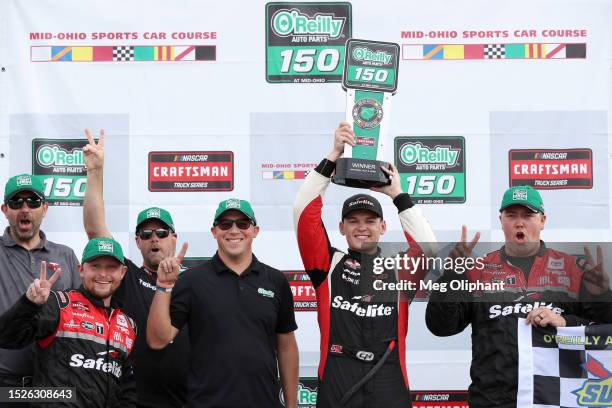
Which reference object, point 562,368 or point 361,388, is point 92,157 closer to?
point 361,388

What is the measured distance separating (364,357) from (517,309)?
68 centimetres

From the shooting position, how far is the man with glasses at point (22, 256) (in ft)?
11.3

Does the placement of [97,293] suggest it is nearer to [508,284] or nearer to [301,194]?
[301,194]

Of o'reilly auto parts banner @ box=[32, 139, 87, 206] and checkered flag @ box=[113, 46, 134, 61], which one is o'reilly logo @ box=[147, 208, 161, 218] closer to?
o'reilly auto parts banner @ box=[32, 139, 87, 206]

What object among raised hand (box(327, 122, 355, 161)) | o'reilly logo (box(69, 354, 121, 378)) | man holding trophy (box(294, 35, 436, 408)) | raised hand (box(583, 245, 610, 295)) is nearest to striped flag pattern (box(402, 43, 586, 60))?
man holding trophy (box(294, 35, 436, 408))

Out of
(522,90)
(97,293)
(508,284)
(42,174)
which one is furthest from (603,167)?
(42,174)

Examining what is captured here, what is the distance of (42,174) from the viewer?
4.24m

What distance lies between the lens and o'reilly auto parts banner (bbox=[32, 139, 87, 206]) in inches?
167

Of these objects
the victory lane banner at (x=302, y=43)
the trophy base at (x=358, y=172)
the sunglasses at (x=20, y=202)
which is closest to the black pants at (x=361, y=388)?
the trophy base at (x=358, y=172)

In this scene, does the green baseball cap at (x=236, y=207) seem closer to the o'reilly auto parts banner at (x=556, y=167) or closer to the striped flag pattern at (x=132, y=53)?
the striped flag pattern at (x=132, y=53)

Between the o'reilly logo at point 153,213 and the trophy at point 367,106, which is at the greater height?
the trophy at point 367,106

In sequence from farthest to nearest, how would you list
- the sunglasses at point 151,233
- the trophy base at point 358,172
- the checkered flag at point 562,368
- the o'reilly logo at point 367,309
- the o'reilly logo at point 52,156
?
the o'reilly logo at point 52,156, the sunglasses at point 151,233, the trophy base at point 358,172, the o'reilly logo at point 367,309, the checkered flag at point 562,368

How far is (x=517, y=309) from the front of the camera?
10.4 ft

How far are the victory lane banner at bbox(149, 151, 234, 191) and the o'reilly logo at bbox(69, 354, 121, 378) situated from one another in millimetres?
1402
